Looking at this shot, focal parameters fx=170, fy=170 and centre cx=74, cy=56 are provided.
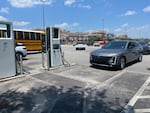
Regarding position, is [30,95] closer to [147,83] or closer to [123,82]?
[123,82]

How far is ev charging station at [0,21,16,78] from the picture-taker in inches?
266

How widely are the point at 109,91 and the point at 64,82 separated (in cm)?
187

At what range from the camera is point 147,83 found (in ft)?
21.9

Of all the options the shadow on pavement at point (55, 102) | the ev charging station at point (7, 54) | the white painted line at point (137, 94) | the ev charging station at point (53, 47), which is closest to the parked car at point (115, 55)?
the ev charging station at point (53, 47)

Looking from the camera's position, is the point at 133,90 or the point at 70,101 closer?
the point at 70,101

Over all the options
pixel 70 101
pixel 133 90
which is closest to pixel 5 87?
pixel 70 101

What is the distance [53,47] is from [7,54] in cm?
296

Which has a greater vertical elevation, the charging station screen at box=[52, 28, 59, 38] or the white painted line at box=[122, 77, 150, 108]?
the charging station screen at box=[52, 28, 59, 38]

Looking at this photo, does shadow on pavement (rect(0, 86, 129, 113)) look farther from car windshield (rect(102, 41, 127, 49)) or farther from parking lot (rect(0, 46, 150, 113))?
car windshield (rect(102, 41, 127, 49))

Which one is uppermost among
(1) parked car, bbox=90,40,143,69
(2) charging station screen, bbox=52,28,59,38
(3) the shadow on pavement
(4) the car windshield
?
(2) charging station screen, bbox=52,28,59,38

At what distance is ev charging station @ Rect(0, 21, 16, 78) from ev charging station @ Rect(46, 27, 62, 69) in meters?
2.33

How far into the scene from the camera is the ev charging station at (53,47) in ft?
30.1

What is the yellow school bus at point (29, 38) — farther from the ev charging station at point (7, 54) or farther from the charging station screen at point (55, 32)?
the ev charging station at point (7, 54)

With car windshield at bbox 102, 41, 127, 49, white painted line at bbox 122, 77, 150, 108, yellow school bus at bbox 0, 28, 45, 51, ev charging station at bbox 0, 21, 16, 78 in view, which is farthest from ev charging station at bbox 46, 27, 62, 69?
yellow school bus at bbox 0, 28, 45, 51
